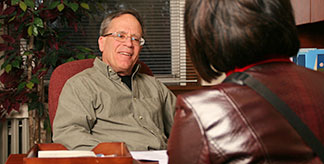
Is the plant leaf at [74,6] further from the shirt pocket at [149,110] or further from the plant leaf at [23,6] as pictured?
the shirt pocket at [149,110]

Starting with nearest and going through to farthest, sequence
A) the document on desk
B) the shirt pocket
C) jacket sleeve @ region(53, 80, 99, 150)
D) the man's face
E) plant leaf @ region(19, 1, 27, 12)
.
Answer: the document on desk < jacket sleeve @ region(53, 80, 99, 150) < the shirt pocket < the man's face < plant leaf @ region(19, 1, 27, 12)

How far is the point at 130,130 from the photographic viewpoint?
1.87 meters

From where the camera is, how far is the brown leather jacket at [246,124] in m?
0.73

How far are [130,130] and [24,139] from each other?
156 centimetres

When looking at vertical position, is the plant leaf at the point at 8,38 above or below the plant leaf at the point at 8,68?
above

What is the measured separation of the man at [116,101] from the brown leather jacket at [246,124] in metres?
1.01

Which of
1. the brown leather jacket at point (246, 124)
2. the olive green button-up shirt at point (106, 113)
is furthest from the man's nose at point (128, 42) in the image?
the brown leather jacket at point (246, 124)

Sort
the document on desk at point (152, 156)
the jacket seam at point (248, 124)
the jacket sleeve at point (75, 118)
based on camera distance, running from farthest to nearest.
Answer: the jacket sleeve at point (75, 118) → the document on desk at point (152, 156) → the jacket seam at point (248, 124)

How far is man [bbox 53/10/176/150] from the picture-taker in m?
1.78

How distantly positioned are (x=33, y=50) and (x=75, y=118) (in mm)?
1314

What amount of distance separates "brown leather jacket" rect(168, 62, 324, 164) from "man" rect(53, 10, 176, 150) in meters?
1.01

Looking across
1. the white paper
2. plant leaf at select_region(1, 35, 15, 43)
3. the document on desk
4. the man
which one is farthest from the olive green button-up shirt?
plant leaf at select_region(1, 35, 15, 43)

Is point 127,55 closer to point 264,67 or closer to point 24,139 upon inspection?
point 264,67

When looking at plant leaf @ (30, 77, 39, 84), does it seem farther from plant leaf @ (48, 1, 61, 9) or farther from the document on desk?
the document on desk
